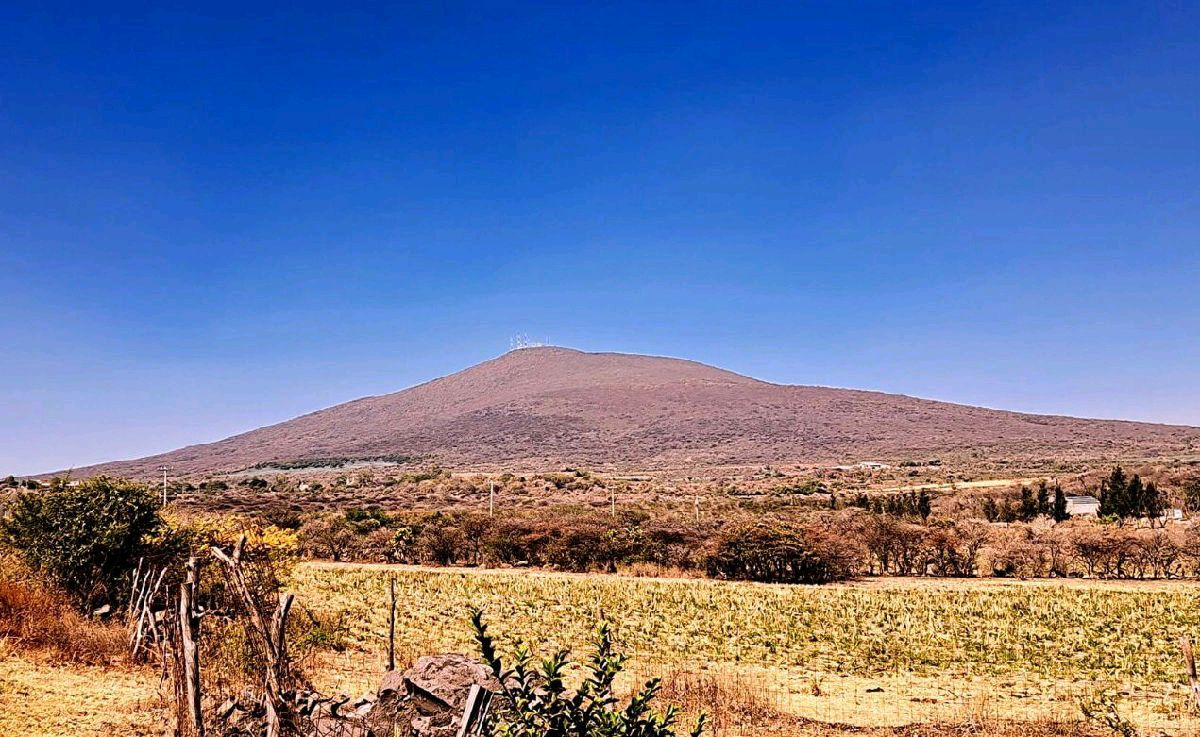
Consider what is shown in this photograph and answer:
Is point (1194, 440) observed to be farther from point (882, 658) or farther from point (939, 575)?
point (882, 658)

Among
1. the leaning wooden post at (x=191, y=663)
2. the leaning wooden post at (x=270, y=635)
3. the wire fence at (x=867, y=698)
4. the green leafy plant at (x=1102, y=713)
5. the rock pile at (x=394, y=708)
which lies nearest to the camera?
the leaning wooden post at (x=270, y=635)

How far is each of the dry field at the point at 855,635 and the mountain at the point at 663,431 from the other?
8430cm

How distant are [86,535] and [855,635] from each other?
14.3m

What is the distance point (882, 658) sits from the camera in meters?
15.2

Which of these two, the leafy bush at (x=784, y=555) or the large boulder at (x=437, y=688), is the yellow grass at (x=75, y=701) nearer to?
the large boulder at (x=437, y=688)

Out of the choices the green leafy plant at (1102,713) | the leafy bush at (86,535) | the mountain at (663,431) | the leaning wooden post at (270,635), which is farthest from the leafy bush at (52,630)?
the mountain at (663,431)

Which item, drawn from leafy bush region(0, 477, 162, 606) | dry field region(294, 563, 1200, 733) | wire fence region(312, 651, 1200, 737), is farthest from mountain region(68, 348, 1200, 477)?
leafy bush region(0, 477, 162, 606)

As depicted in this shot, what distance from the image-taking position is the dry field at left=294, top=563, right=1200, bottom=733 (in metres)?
12.2

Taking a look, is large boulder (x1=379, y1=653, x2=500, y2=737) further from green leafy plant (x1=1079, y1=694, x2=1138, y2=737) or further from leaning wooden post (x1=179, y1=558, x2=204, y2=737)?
green leafy plant (x1=1079, y1=694, x2=1138, y2=737)

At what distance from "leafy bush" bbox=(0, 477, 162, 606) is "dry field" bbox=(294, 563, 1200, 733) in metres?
3.88

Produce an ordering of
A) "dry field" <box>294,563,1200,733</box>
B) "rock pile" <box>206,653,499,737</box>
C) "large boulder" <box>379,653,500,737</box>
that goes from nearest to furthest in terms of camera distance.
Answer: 1. "rock pile" <box>206,653,499,737</box>
2. "large boulder" <box>379,653,500,737</box>
3. "dry field" <box>294,563,1200,733</box>

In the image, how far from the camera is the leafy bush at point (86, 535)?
13680mm

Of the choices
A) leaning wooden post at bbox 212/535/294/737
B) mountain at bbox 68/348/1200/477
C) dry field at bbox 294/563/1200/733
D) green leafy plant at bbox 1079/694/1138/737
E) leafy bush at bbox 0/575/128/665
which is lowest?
dry field at bbox 294/563/1200/733

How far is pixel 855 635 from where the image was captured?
1727 centimetres
